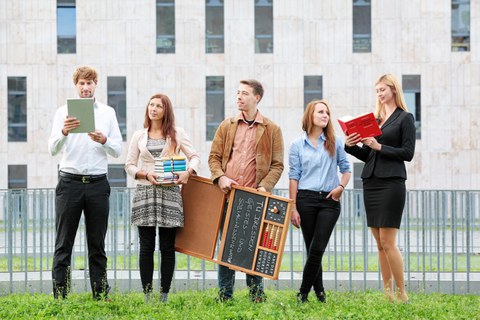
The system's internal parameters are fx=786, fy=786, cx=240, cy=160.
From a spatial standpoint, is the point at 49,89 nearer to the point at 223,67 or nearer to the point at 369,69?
the point at 223,67

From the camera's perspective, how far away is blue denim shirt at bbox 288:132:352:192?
757 centimetres

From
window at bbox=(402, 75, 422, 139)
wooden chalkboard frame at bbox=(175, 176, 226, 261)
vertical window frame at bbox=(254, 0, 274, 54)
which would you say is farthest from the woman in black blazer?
window at bbox=(402, 75, 422, 139)

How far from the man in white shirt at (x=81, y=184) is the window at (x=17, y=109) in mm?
21427

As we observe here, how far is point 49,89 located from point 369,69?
11.4 metres

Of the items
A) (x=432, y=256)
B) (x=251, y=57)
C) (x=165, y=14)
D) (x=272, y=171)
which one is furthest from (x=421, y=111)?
(x=272, y=171)

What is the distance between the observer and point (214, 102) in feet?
92.3

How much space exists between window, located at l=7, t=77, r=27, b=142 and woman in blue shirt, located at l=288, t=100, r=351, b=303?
72.6ft

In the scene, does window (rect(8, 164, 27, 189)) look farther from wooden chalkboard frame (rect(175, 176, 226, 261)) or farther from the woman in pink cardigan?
wooden chalkboard frame (rect(175, 176, 226, 261))

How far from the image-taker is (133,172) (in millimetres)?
7648

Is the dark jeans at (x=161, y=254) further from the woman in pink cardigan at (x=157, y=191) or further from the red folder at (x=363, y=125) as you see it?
the red folder at (x=363, y=125)

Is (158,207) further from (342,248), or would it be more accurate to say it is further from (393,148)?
(342,248)

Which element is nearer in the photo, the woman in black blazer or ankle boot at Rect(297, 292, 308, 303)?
the woman in black blazer

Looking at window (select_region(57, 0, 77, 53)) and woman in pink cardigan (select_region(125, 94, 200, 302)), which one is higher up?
window (select_region(57, 0, 77, 53))

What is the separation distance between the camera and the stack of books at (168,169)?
7.45m
